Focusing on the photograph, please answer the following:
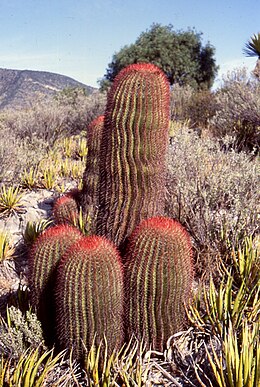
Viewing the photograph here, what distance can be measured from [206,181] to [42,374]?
2.87 metres

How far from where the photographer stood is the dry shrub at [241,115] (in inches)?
374

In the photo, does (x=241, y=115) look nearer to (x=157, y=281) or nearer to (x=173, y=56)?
(x=157, y=281)

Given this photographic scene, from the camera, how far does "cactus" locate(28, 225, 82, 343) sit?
3.20m

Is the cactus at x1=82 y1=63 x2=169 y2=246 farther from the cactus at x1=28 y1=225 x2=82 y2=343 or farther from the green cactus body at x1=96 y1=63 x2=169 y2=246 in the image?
the cactus at x1=28 y1=225 x2=82 y2=343

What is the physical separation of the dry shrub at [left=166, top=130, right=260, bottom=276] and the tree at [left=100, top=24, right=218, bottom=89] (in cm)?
1977

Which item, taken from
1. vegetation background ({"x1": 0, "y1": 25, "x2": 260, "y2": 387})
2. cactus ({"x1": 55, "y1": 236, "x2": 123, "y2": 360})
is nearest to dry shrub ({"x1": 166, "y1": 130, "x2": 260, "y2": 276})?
vegetation background ({"x1": 0, "y1": 25, "x2": 260, "y2": 387})

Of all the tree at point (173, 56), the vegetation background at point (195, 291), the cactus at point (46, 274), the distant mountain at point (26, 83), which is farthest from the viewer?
the distant mountain at point (26, 83)

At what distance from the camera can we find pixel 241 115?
9.85 metres

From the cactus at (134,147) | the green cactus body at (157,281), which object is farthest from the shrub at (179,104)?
the green cactus body at (157,281)

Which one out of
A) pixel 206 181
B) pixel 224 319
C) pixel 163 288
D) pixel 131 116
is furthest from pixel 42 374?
pixel 206 181

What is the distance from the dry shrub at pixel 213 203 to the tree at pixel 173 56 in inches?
778

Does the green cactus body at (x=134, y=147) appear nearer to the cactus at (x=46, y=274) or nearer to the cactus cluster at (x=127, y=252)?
the cactus cluster at (x=127, y=252)

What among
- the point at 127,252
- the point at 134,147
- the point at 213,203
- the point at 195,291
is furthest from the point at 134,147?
the point at 213,203

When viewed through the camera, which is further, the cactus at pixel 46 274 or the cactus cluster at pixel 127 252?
the cactus at pixel 46 274
